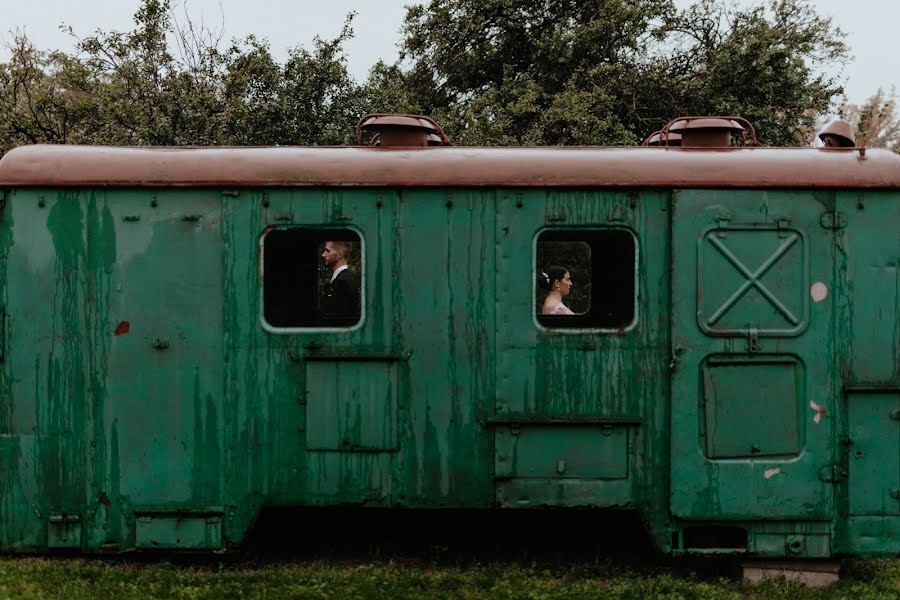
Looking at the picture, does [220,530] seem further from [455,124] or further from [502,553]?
[455,124]

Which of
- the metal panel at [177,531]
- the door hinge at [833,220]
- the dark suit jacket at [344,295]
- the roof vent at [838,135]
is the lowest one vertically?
the metal panel at [177,531]

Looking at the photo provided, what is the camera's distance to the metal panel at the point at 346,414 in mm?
5121

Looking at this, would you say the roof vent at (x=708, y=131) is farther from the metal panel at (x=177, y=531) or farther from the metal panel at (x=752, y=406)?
the metal panel at (x=177, y=531)

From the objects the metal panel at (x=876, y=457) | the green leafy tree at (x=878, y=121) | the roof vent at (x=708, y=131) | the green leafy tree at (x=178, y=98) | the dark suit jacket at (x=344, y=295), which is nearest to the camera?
the metal panel at (x=876, y=457)

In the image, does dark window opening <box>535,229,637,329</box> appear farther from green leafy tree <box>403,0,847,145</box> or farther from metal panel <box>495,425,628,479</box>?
green leafy tree <box>403,0,847,145</box>

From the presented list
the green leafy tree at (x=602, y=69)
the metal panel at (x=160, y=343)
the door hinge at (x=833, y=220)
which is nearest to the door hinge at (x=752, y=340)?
the door hinge at (x=833, y=220)

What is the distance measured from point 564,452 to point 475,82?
548 inches

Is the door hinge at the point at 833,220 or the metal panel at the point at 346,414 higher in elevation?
the door hinge at the point at 833,220

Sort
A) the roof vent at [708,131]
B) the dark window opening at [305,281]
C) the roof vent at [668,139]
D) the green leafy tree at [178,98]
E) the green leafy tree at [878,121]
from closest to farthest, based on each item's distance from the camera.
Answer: the roof vent at [708,131] < the dark window opening at [305,281] < the roof vent at [668,139] < the green leafy tree at [178,98] < the green leafy tree at [878,121]

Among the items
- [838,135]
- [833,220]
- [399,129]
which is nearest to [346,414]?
[399,129]

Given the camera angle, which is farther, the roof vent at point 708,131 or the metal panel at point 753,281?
the roof vent at point 708,131

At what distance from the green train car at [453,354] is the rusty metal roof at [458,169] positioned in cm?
2

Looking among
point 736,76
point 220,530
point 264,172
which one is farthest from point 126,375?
point 736,76

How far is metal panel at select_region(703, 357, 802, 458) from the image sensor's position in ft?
16.6
